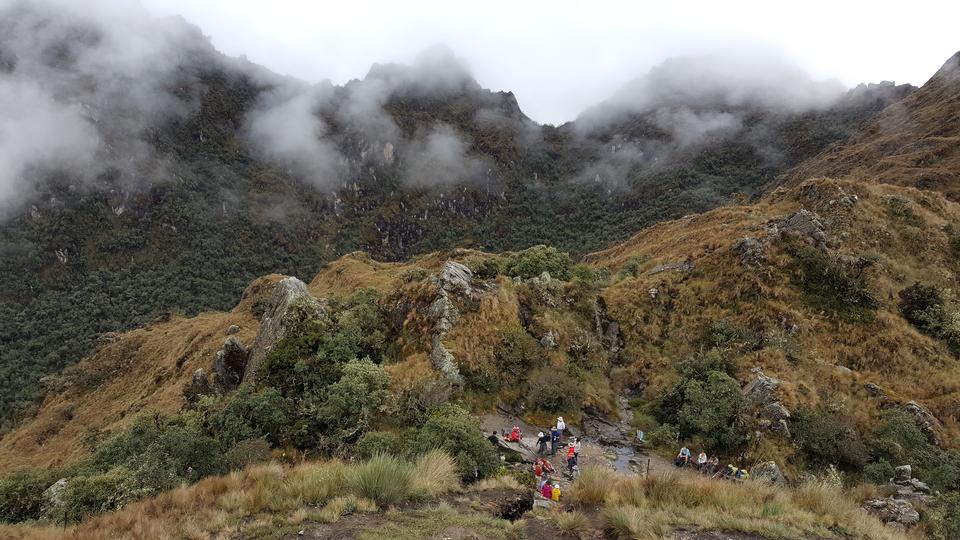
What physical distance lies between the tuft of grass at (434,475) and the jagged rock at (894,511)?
30.6 feet

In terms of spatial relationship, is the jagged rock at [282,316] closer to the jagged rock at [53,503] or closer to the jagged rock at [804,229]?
the jagged rock at [53,503]

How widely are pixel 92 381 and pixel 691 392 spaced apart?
67191 millimetres

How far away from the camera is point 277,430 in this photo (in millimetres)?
14984

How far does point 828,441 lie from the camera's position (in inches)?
610

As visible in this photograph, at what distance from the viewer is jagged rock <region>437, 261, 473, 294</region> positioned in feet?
68.8

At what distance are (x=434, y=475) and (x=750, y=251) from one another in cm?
2181

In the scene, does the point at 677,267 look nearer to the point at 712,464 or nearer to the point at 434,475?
the point at 712,464

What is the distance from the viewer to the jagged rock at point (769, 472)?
14.4 meters

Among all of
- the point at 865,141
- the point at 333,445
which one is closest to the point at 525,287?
the point at 333,445

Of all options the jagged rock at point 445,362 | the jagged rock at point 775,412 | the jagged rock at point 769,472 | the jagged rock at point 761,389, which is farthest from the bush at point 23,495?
the jagged rock at point 761,389

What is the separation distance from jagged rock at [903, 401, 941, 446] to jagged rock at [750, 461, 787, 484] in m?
5.30

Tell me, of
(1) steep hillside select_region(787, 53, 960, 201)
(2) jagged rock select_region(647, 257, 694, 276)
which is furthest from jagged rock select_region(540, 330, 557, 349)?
(1) steep hillside select_region(787, 53, 960, 201)

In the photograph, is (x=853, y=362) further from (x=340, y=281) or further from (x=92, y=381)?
(x=92, y=381)

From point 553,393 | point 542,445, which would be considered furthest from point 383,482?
point 553,393
